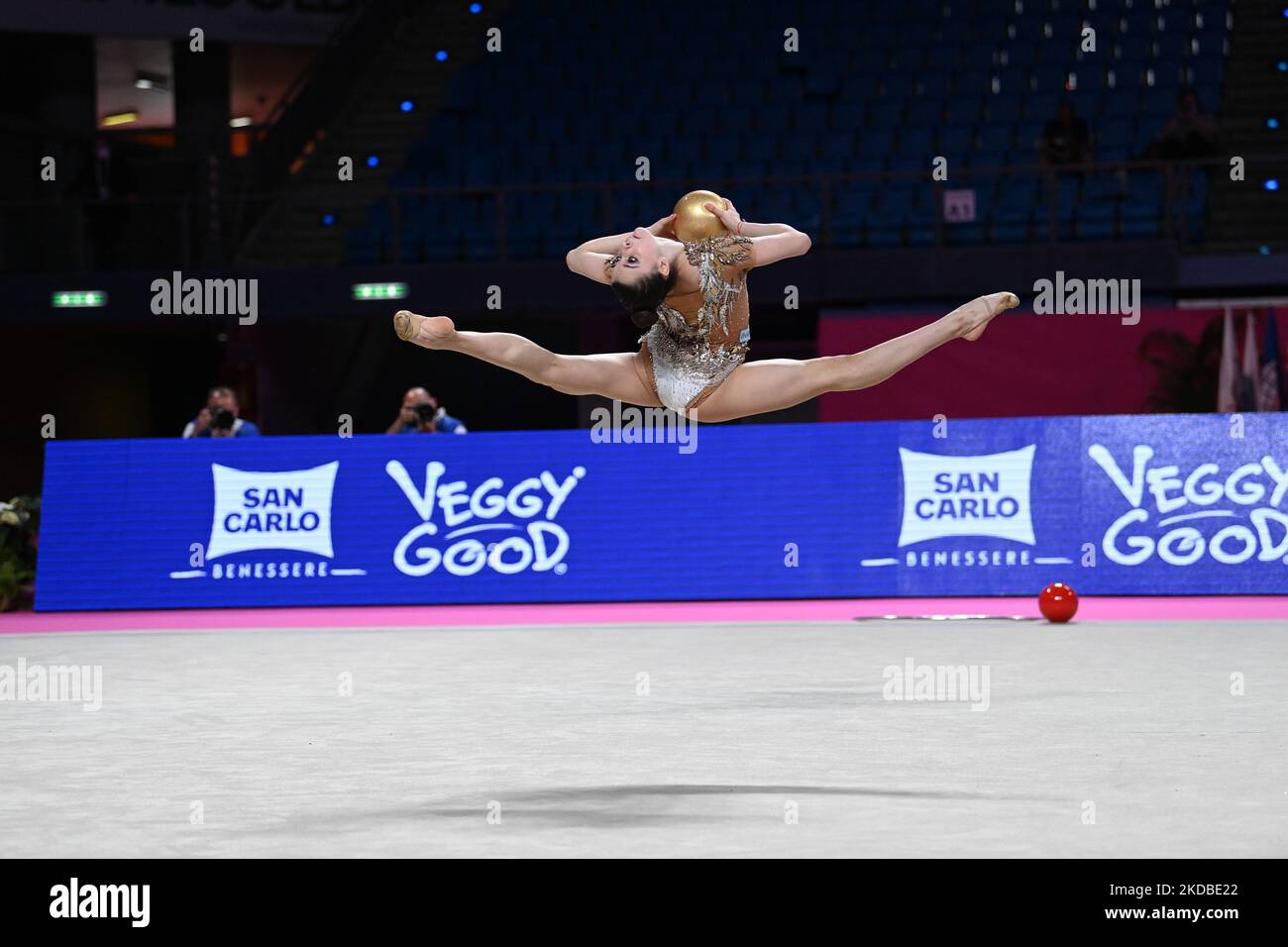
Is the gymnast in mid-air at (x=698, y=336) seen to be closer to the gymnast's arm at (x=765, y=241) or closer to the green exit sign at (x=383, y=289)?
the gymnast's arm at (x=765, y=241)

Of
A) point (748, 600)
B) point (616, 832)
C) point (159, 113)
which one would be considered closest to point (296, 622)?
point (748, 600)

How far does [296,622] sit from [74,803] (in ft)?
28.0

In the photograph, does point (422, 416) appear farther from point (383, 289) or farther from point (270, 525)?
point (383, 289)

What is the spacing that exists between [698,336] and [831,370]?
65cm

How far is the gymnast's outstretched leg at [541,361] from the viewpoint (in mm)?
7199

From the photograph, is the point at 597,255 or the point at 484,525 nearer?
the point at 597,255

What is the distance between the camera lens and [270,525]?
16.2 m

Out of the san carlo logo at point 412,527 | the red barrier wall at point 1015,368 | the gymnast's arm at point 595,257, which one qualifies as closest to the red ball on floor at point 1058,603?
the san carlo logo at point 412,527

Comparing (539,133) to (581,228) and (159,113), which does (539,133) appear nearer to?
(581,228)

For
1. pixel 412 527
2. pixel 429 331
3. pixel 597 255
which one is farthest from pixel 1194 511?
pixel 429 331

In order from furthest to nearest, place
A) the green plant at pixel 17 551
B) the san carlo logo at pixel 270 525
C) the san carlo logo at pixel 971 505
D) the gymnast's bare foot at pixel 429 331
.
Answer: the green plant at pixel 17 551, the san carlo logo at pixel 270 525, the san carlo logo at pixel 971 505, the gymnast's bare foot at pixel 429 331

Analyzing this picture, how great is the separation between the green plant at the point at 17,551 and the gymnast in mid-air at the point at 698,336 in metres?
10.7

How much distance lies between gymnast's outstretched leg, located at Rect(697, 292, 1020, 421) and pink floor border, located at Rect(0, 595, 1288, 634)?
654 cm

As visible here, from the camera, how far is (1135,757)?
7.34m
